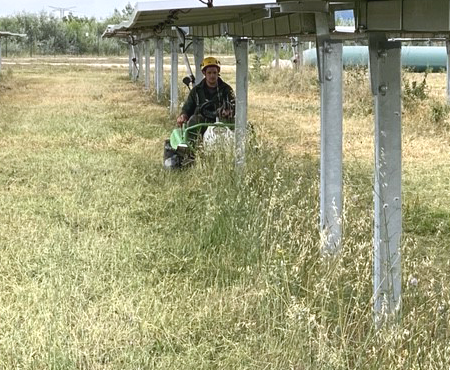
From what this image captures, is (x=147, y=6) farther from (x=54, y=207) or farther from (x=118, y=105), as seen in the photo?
(x=118, y=105)

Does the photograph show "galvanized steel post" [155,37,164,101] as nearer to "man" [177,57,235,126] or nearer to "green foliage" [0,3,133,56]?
"man" [177,57,235,126]

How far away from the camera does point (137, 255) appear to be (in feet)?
18.0

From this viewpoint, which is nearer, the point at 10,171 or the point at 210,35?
the point at 10,171

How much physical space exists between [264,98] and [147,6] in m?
16.2

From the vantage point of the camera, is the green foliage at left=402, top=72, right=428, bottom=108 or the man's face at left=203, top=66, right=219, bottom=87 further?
the green foliage at left=402, top=72, right=428, bottom=108

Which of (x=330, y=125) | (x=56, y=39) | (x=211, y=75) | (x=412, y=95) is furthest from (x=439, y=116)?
(x=56, y=39)

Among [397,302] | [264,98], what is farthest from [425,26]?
[264,98]

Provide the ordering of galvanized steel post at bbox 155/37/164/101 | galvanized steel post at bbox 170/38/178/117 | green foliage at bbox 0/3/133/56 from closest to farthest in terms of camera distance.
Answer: galvanized steel post at bbox 170/38/178/117
galvanized steel post at bbox 155/37/164/101
green foliage at bbox 0/3/133/56

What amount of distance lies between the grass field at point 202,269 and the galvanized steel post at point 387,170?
0.46 ft

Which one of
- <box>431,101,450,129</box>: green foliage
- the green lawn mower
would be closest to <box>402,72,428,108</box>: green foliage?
<box>431,101,450,129</box>: green foliage

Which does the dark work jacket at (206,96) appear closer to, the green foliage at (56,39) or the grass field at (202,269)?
the grass field at (202,269)

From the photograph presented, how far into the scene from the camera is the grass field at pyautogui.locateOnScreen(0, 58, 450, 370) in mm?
3664

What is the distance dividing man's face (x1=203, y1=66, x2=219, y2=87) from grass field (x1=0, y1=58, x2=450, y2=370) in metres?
1.34

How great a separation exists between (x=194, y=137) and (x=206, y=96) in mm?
701
